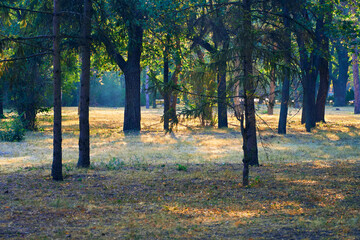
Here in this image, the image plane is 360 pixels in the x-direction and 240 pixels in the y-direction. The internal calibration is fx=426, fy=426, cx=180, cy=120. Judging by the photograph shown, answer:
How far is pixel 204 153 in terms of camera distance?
595 inches

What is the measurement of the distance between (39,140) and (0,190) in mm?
10348

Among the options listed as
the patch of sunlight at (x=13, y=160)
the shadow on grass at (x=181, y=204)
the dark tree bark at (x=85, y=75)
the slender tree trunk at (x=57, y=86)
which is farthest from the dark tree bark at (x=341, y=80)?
the slender tree trunk at (x=57, y=86)

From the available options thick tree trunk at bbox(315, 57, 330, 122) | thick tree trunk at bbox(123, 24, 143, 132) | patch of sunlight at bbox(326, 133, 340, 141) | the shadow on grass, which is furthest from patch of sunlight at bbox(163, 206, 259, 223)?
A: thick tree trunk at bbox(315, 57, 330, 122)

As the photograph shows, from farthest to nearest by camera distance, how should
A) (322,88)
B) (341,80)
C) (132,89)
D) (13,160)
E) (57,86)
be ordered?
1. (341,80)
2. (322,88)
3. (132,89)
4. (13,160)
5. (57,86)

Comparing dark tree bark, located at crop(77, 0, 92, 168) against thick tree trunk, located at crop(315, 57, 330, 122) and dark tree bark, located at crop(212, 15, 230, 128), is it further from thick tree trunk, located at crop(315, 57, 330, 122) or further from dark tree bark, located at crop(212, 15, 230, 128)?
thick tree trunk, located at crop(315, 57, 330, 122)

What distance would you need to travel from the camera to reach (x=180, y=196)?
8.43m

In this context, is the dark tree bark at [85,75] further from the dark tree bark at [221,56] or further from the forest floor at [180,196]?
the dark tree bark at [221,56]

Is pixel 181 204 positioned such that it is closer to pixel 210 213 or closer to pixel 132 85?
pixel 210 213

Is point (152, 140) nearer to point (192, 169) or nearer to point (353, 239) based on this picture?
point (192, 169)

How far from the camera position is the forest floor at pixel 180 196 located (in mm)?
6188

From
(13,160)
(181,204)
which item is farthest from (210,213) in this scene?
(13,160)

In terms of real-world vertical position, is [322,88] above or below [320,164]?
above

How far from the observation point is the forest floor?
20.3 feet

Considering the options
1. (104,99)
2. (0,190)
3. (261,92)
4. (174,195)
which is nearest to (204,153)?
(261,92)
